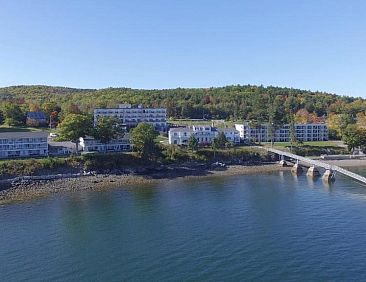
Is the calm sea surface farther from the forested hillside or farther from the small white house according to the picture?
the forested hillside

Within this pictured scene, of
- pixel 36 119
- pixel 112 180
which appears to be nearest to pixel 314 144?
pixel 112 180

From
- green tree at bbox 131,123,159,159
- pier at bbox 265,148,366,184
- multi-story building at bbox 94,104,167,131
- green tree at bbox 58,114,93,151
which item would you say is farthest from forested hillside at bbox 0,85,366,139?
green tree at bbox 131,123,159,159

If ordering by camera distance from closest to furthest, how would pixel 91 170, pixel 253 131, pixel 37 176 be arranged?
pixel 37 176
pixel 91 170
pixel 253 131

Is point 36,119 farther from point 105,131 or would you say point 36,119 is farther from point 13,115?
point 105,131

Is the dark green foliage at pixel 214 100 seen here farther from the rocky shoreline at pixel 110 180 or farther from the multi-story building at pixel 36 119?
the rocky shoreline at pixel 110 180

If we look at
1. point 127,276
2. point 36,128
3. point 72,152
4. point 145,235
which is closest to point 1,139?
point 72,152

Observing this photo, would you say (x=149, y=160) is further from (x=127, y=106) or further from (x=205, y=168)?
(x=127, y=106)
